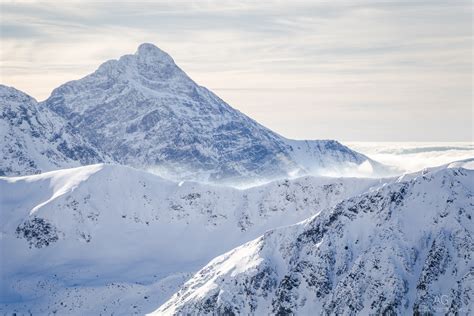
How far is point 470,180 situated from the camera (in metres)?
185

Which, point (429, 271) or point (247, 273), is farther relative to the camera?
point (247, 273)

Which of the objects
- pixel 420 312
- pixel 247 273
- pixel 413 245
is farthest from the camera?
pixel 247 273

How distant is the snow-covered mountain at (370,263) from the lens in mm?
165625

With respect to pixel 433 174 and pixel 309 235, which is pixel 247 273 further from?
pixel 433 174

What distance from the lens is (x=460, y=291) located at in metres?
162

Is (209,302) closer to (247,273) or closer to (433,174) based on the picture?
(247,273)

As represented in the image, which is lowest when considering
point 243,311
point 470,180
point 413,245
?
point 243,311

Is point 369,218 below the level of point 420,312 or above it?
above

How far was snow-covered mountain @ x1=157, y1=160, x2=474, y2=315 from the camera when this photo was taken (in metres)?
166

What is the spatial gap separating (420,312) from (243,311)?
39.0m

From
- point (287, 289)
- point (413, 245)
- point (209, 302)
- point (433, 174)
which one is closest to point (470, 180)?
point (433, 174)

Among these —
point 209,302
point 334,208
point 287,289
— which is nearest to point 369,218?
point 334,208

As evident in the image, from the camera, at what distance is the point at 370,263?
172 m

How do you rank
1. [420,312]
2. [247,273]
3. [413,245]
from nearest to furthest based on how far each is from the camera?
[420,312], [413,245], [247,273]
